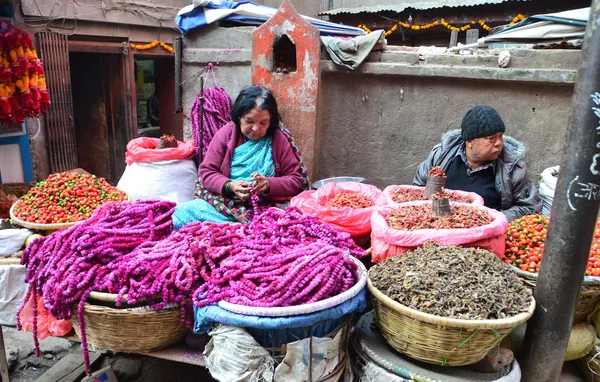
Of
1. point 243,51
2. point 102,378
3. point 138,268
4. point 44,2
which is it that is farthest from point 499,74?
point 44,2

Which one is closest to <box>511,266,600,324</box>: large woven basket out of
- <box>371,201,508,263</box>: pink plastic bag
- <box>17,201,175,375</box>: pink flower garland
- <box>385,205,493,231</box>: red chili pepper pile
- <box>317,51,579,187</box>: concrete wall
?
<box>371,201,508,263</box>: pink plastic bag

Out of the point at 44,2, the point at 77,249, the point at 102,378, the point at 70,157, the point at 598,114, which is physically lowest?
the point at 102,378

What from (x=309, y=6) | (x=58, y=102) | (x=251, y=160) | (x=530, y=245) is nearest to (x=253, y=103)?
(x=251, y=160)

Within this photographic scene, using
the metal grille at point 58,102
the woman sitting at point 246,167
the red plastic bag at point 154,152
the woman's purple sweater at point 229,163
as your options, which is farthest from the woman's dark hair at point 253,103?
the metal grille at point 58,102

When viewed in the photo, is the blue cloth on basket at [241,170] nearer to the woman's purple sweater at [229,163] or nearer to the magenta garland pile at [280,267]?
the woman's purple sweater at [229,163]

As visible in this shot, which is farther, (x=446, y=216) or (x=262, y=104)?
(x=262, y=104)

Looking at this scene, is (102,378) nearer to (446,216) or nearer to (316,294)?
(316,294)

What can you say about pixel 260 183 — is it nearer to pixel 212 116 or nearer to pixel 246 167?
pixel 246 167

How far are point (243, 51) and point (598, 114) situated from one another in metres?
3.44

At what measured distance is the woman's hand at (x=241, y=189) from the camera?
3.43 meters

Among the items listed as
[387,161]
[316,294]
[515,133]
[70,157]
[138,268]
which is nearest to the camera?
[316,294]

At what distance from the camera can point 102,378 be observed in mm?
3059

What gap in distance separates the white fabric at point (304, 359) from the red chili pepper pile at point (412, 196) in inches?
52.7

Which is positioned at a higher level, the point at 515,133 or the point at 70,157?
the point at 515,133
